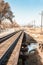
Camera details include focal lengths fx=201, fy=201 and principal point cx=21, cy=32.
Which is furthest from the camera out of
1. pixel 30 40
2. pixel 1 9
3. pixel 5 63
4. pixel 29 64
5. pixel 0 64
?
pixel 1 9

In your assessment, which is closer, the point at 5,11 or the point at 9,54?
the point at 9,54

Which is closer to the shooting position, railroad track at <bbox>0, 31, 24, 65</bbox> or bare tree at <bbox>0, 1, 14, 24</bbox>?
railroad track at <bbox>0, 31, 24, 65</bbox>

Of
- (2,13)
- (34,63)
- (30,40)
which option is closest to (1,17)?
(2,13)

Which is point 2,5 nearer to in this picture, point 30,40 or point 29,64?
point 30,40

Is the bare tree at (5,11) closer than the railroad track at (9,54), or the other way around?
the railroad track at (9,54)

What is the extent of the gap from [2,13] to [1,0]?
7116 mm

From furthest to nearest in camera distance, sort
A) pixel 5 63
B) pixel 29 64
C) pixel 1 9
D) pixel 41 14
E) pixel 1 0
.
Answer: pixel 41 14 → pixel 1 0 → pixel 1 9 → pixel 29 64 → pixel 5 63

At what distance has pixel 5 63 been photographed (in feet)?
32.7

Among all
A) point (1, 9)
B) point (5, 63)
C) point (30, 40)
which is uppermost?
point (1, 9)

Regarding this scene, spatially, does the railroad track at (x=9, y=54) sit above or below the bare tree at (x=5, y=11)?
below

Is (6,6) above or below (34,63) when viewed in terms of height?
above

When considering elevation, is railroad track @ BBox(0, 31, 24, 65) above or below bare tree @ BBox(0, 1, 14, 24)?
below

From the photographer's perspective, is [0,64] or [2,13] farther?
[2,13]

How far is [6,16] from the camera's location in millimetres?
81250
